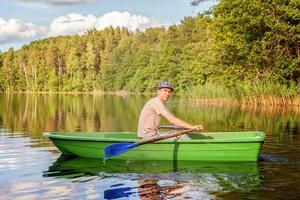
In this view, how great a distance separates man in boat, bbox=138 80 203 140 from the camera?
11.3m

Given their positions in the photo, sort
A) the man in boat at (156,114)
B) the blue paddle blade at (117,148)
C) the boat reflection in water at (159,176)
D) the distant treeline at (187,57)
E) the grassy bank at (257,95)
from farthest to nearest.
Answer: the distant treeline at (187,57) → the grassy bank at (257,95) → the man in boat at (156,114) → the blue paddle blade at (117,148) → the boat reflection in water at (159,176)

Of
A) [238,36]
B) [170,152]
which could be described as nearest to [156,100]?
[170,152]

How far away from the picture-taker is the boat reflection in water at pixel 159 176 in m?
8.79

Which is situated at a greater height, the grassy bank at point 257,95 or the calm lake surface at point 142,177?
the grassy bank at point 257,95

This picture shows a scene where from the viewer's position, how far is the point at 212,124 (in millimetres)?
21797

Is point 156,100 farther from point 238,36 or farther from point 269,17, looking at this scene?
point 238,36

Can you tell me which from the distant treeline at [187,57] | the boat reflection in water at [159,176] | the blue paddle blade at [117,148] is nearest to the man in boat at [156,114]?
the blue paddle blade at [117,148]

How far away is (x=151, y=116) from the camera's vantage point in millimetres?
11750

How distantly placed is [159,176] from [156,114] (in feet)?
6.35

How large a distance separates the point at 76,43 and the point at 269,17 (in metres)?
95.6

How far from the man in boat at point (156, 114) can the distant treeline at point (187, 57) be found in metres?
21.4

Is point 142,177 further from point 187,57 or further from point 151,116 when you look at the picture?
point 187,57

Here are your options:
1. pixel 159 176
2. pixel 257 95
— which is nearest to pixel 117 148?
pixel 159 176

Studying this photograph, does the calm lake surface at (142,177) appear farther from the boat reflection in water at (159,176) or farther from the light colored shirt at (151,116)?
the light colored shirt at (151,116)
